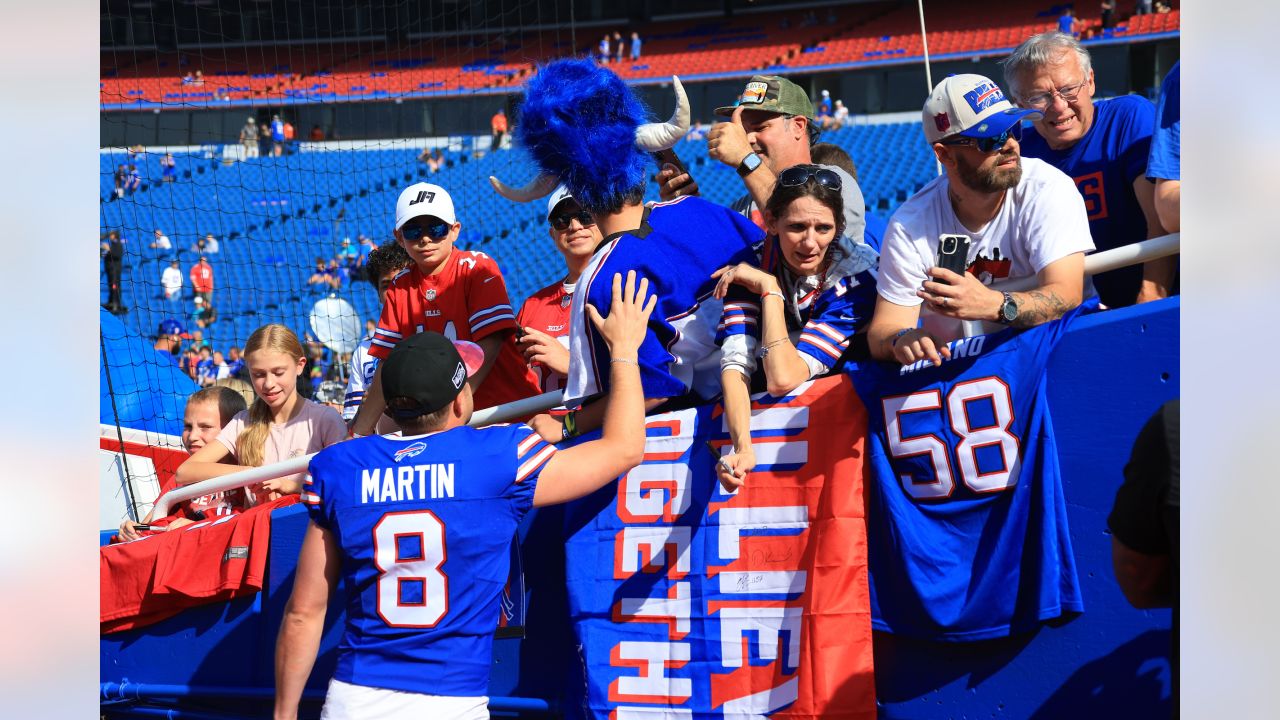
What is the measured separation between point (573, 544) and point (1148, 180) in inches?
84.2

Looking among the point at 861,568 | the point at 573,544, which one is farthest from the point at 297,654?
the point at 861,568

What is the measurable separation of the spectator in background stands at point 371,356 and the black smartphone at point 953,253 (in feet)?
7.73

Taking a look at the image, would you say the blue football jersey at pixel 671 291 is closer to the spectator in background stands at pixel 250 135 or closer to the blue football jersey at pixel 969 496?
the blue football jersey at pixel 969 496

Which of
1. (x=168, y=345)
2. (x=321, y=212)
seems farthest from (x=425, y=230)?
(x=321, y=212)

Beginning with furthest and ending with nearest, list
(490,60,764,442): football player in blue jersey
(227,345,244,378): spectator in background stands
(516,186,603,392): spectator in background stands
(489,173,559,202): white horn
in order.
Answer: (227,345,244,378): spectator in background stands
(516,186,603,392): spectator in background stands
(489,173,559,202): white horn
(490,60,764,442): football player in blue jersey

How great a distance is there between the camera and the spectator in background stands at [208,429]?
5.09 m

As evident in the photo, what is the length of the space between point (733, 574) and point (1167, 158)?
179 cm

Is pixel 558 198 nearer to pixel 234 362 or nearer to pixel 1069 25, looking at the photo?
pixel 234 362

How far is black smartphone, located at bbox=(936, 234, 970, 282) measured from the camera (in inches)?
126

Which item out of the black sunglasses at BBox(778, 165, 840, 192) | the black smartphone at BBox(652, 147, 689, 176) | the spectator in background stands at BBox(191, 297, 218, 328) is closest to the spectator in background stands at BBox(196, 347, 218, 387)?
the spectator in background stands at BBox(191, 297, 218, 328)

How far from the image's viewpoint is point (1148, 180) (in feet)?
11.9

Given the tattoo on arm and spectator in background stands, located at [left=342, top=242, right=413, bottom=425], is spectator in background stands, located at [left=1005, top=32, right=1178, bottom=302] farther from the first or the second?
spectator in background stands, located at [left=342, top=242, right=413, bottom=425]

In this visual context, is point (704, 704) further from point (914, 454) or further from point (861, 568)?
point (914, 454)

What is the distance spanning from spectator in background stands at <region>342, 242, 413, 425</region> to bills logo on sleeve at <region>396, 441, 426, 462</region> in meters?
1.59
